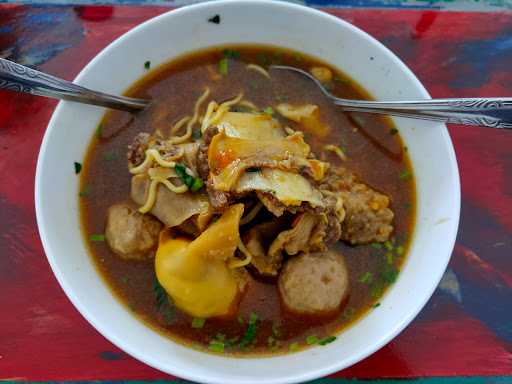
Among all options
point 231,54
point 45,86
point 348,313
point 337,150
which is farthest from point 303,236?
point 45,86

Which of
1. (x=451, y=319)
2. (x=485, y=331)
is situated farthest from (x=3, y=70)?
(x=485, y=331)

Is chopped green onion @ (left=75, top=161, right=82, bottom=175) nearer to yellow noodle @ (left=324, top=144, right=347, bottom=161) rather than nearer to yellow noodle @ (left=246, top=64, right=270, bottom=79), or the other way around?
yellow noodle @ (left=246, top=64, right=270, bottom=79)

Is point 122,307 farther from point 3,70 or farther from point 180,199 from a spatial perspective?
point 3,70

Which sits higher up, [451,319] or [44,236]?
[44,236]

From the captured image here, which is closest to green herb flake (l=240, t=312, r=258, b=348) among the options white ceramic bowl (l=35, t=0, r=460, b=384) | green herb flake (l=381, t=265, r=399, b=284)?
white ceramic bowl (l=35, t=0, r=460, b=384)

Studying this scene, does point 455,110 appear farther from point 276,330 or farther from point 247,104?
point 276,330
